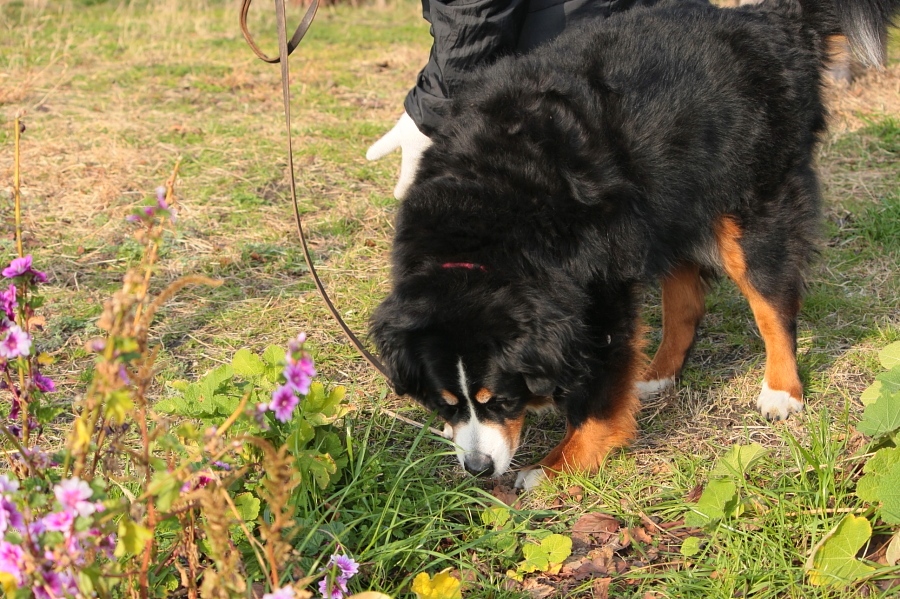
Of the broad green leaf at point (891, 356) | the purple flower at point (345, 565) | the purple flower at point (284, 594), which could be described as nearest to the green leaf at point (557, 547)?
the purple flower at point (345, 565)

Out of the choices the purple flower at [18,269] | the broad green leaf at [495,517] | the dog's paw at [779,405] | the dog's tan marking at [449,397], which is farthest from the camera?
the dog's paw at [779,405]

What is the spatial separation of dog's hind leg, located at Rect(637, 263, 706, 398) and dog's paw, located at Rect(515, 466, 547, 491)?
2.47 feet

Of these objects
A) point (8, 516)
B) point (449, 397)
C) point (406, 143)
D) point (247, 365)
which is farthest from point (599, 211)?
point (8, 516)

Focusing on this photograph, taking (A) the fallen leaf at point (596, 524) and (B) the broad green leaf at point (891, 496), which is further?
(A) the fallen leaf at point (596, 524)

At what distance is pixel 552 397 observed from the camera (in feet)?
9.07

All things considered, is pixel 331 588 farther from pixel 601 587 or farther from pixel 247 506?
pixel 601 587

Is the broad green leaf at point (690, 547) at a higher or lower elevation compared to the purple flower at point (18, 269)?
lower

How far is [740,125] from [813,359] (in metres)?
1.07

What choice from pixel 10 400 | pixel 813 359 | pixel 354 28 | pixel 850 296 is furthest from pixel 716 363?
pixel 354 28

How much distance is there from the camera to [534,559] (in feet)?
7.23

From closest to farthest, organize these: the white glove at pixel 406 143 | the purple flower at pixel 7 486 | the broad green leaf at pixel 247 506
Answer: the purple flower at pixel 7 486 → the broad green leaf at pixel 247 506 → the white glove at pixel 406 143

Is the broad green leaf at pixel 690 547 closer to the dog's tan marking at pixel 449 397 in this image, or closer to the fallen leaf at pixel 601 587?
the fallen leaf at pixel 601 587

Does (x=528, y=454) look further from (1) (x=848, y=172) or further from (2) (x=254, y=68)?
(2) (x=254, y=68)

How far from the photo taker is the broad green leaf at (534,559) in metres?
2.19
